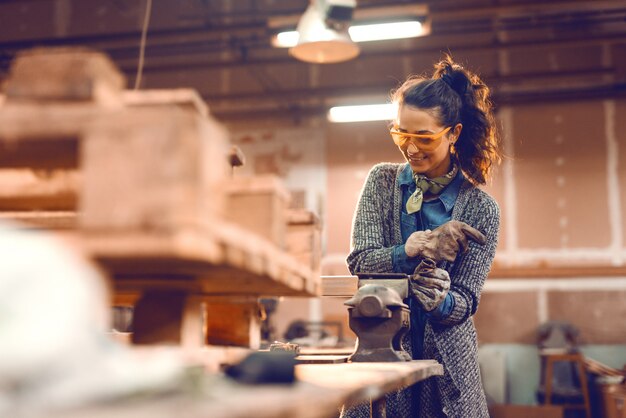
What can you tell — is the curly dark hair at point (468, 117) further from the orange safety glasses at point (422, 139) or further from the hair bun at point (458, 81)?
the orange safety glasses at point (422, 139)

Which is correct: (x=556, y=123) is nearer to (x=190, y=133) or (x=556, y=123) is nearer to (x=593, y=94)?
(x=593, y=94)

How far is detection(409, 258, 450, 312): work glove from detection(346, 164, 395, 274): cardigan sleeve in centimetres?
17

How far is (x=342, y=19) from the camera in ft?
18.1

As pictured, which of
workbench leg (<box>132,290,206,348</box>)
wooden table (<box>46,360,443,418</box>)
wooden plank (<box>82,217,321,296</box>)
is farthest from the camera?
workbench leg (<box>132,290,206,348</box>)

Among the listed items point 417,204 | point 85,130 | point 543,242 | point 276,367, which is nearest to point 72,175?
point 85,130

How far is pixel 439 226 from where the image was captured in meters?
2.96

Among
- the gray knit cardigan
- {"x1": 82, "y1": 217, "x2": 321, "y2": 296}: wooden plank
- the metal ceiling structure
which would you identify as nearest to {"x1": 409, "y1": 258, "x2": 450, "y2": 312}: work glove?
the gray knit cardigan

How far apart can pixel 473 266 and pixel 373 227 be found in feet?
1.50

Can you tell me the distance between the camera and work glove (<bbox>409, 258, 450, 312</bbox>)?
2730 millimetres

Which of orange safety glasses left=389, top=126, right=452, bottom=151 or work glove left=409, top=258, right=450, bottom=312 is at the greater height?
orange safety glasses left=389, top=126, right=452, bottom=151

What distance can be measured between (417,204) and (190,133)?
210cm

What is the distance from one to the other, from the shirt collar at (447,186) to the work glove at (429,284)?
1.33 ft

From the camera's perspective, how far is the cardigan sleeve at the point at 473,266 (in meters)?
2.84

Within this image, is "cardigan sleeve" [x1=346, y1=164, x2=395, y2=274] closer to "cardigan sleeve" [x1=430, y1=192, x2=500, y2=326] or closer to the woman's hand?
the woman's hand
